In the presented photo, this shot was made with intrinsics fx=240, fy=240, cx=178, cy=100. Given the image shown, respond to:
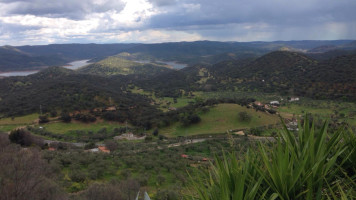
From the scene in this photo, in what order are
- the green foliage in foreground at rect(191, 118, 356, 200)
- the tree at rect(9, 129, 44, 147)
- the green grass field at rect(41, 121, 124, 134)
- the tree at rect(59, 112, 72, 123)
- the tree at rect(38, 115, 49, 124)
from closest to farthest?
1. the green foliage in foreground at rect(191, 118, 356, 200)
2. the tree at rect(9, 129, 44, 147)
3. the green grass field at rect(41, 121, 124, 134)
4. the tree at rect(38, 115, 49, 124)
5. the tree at rect(59, 112, 72, 123)

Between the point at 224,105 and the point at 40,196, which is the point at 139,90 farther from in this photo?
the point at 40,196

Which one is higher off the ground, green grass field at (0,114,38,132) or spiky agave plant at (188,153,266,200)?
spiky agave plant at (188,153,266,200)

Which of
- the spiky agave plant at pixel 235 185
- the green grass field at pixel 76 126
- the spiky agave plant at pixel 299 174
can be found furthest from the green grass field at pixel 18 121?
the spiky agave plant at pixel 299 174

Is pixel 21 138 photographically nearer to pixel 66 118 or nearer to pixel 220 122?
pixel 66 118

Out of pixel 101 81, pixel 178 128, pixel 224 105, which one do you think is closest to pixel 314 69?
pixel 224 105

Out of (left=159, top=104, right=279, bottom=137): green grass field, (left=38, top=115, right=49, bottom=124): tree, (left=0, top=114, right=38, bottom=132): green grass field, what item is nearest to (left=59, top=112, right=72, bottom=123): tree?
(left=38, top=115, right=49, bottom=124): tree

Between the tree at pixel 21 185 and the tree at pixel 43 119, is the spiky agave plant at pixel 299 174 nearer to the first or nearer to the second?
the tree at pixel 21 185

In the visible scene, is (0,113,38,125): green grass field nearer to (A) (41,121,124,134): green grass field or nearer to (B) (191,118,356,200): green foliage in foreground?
(A) (41,121,124,134): green grass field

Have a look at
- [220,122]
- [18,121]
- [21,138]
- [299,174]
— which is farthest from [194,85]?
[299,174]
